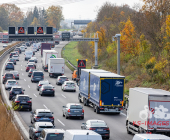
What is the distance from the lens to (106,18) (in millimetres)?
93750

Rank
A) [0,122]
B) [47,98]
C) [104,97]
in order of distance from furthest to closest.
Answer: [47,98] → [104,97] → [0,122]

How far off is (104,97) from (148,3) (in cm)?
2502

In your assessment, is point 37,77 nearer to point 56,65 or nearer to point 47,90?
point 56,65

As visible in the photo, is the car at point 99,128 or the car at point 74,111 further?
the car at point 74,111

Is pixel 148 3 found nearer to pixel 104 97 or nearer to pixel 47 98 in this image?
pixel 47 98

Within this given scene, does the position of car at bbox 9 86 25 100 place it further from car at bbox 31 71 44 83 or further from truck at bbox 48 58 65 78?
truck at bbox 48 58 65 78

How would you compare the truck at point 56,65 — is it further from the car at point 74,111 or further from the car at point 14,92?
the car at point 74,111

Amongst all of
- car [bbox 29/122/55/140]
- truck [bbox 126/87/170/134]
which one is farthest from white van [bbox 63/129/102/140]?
truck [bbox 126/87/170/134]

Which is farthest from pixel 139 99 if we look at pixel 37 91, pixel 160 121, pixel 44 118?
pixel 37 91

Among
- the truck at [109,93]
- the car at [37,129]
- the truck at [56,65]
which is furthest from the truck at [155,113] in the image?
the truck at [56,65]

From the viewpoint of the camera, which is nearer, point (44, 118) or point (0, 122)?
point (0, 122)

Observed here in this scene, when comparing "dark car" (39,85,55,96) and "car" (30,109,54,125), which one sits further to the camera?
"dark car" (39,85,55,96)

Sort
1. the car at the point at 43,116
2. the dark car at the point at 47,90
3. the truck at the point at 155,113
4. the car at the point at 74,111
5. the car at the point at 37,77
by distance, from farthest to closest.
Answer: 1. the car at the point at 37,77
2. the dark car at the point at 47,90
3. the car at the point at 74,111
4. the car at the point at 43,116
5. the truck at the point at 155,113

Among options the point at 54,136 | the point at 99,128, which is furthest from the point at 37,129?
the point at 99,128
